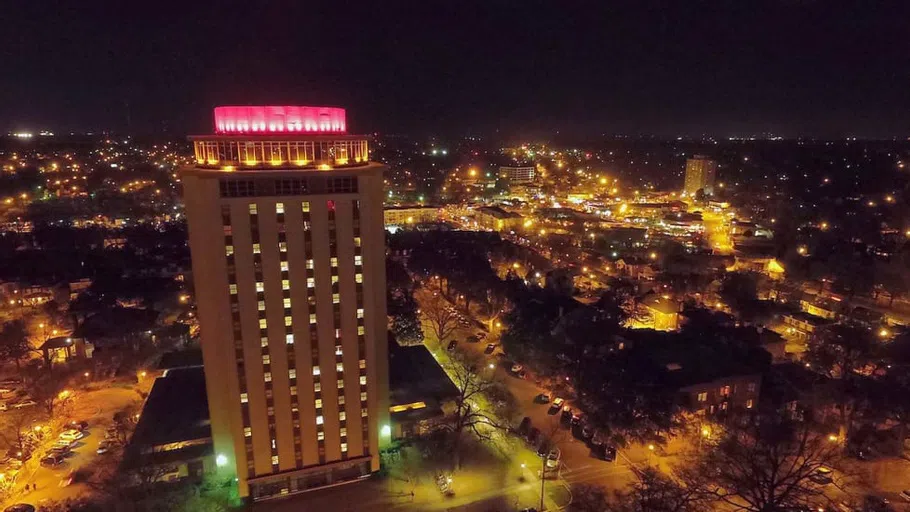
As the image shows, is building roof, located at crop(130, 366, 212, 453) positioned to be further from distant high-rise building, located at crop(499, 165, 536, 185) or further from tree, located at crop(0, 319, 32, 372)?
distant high-rise building, located at crop(499, 165, 536, 185)

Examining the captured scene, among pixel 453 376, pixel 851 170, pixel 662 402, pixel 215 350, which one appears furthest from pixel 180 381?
pixel 851 170

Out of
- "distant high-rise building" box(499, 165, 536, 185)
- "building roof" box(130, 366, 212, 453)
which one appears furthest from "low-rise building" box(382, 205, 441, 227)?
"distant high-rise building" box(499, 165, 536, 185)

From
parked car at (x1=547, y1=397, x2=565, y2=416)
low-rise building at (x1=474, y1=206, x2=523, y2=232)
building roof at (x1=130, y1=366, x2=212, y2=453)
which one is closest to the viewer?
building roof at (x1=130, y1=366, x2=212, y2=453)

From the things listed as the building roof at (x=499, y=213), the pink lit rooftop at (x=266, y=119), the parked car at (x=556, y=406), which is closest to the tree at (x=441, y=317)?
the parked car at (x=556, y=406)

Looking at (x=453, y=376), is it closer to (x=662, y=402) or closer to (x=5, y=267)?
(x=662, y=402)

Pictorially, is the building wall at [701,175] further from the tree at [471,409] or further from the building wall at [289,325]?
the building wall at [289,325]

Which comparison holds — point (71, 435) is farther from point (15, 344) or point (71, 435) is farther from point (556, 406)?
point (556, 406)
